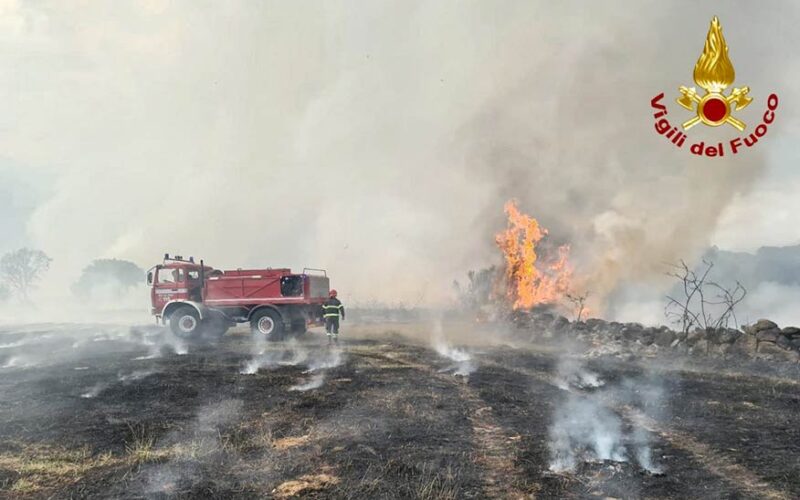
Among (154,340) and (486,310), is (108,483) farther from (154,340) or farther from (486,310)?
(486,310)

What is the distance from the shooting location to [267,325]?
2067 cm

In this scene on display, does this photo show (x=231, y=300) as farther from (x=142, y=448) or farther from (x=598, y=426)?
(x=598, y=426)

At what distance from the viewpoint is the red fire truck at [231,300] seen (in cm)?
2066

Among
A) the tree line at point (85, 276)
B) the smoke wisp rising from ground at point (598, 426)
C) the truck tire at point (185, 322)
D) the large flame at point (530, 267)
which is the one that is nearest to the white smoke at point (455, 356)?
the smoke wisp rising from ground at point (598, 426)

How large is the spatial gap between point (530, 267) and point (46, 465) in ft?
85.8

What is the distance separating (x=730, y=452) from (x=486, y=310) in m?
24.8

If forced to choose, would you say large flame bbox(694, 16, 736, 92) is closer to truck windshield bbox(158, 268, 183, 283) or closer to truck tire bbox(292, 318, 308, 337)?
truck tire bbox(292, 318, 308, 337)

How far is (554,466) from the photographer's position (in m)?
6.56

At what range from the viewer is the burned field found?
5.96 meters

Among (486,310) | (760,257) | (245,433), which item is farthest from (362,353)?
(760,257)

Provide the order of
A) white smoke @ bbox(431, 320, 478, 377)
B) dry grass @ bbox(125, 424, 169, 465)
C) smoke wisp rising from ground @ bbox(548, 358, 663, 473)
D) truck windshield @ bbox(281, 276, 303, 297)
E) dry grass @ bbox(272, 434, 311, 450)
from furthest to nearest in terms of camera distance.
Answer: truck windshield @ bbox(281, 276, 303, 297), white smoke @ bbox(431, 320, 478, 377), dry grass @ bbox(272, 434, 311, 450), smoke wisp rising from ground @ bbox(548, 358, 663, 473), dry grass @ bbox(125, 424, 169, 465)

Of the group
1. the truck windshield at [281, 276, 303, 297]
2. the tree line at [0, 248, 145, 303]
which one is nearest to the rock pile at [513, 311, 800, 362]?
the truck windshield at [281, 276, 303, 297]

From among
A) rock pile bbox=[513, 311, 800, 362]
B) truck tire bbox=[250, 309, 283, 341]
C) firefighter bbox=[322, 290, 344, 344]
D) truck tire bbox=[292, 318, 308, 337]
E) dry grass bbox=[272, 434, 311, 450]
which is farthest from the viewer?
truck tire bbox=[292, 318, 308, 337]

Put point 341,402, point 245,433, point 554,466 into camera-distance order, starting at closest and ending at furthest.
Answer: point 554,466
point 245,433
point 341,402
